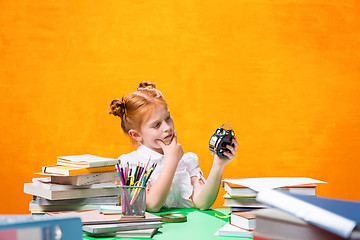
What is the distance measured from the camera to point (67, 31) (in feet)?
9.75

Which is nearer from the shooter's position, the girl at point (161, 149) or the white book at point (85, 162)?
the white book at point (85, 162)

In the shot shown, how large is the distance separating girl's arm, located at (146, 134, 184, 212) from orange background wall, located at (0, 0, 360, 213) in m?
1.02

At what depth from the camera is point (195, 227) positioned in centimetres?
131

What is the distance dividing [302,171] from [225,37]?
0.97 metres

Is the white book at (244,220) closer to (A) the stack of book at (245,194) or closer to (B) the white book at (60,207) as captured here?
(A) the stack of book at (245,194)

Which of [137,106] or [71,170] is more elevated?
[137,106]

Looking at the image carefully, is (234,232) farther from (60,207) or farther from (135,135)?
(135,135)

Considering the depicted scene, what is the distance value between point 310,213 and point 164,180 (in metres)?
1.19

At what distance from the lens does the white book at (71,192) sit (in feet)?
4.40

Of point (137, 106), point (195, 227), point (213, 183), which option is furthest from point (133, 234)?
point (137, 106)

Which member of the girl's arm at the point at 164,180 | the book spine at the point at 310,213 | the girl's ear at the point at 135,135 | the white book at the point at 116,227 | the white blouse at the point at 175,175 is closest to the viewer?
the book spine at the point at 310,213

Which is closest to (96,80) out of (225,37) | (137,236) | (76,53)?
(76,53)

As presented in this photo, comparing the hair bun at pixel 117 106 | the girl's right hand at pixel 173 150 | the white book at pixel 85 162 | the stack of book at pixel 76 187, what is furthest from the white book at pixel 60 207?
the hair bun at pixel 117 106

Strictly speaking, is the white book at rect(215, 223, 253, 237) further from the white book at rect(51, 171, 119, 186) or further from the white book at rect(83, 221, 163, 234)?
the white book at rect(51, 171, 119, 186)
